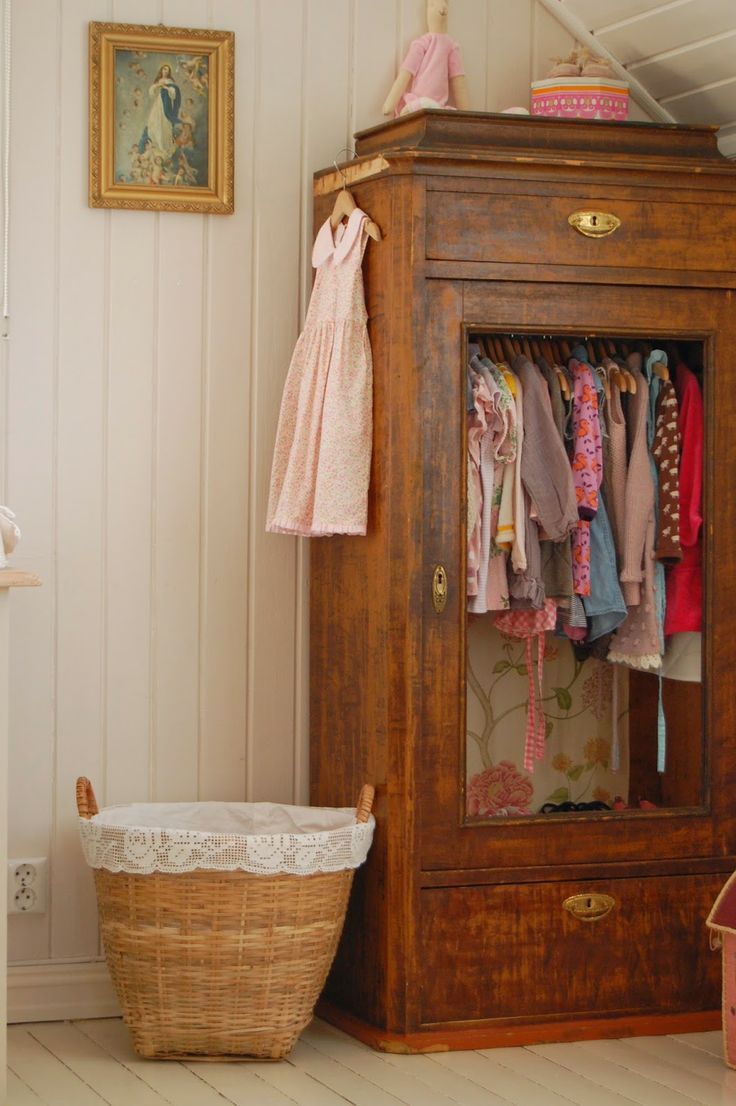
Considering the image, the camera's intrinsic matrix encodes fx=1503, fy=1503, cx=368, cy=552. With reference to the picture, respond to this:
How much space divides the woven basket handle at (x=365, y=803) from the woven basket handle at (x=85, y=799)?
1.70ft

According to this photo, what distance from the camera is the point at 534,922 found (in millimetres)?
2943

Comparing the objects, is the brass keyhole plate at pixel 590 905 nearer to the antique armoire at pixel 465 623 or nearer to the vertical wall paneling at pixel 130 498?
the antique armoire at pixel 465 623

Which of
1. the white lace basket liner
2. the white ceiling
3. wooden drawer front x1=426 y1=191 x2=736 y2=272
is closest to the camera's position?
the white lace basket liner

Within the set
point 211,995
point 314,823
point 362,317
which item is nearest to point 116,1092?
point 211,995

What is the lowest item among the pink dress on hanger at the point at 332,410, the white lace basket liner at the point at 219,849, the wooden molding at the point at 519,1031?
the wooden molding at the point at 519,1031

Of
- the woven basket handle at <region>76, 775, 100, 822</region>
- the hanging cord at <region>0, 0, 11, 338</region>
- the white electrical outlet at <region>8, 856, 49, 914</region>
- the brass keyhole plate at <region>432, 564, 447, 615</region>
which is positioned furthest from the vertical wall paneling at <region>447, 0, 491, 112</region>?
the white electrical outlet at <region>8, 856, 49, 914</region>

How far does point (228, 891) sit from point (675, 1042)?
951mm

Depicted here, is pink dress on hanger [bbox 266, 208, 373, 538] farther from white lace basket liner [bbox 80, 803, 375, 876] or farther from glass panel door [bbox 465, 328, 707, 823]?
white lace basket liner [bbox 80, 803, 375, 876]

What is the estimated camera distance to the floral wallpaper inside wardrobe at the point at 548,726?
301 centimetres

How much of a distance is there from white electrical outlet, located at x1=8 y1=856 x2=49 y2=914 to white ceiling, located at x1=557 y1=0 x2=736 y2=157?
85.4 inches

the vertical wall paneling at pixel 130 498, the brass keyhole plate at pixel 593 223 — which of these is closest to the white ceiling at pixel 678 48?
the brass keyhole plate at pixel 593 223

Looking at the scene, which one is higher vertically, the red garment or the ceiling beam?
the ceiling beam

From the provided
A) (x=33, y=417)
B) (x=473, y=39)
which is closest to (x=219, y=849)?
(x=33, y=417)

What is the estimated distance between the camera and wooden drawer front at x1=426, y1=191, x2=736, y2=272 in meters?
2.88
